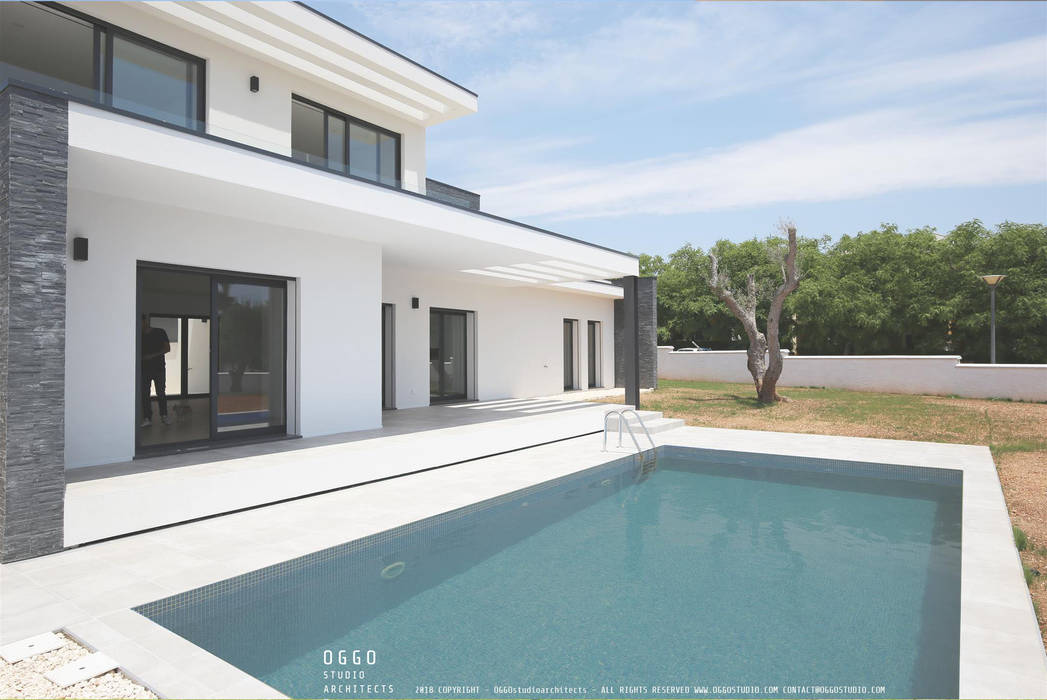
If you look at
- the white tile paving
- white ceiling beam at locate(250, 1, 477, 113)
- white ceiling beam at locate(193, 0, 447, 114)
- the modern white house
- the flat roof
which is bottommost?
the white tile paving

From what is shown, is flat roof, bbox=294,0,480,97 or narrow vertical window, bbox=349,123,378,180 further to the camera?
narrow vertical window, bbox=349,123,378,180

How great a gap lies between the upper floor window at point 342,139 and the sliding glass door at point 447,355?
4.26 metres

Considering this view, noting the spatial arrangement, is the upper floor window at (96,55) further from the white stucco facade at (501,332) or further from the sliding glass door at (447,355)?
the sliding glass door at (447,355)

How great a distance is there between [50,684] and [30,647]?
0.56m

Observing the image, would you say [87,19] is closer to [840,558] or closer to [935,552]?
[840,558]

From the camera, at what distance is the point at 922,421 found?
46.7 ft

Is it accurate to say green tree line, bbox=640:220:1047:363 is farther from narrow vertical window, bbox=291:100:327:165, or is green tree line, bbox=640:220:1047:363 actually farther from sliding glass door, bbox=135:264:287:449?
sliding glass door, bbox=135:264:287:449

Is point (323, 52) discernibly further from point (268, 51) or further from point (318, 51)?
point (268, 51)

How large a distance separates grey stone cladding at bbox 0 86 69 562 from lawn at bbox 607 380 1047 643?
26.1ft

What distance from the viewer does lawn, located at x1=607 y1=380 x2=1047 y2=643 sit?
276 inches

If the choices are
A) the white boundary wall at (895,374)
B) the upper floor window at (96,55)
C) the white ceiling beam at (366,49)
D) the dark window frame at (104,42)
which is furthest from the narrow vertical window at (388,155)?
the white boundary wall at (895,374)

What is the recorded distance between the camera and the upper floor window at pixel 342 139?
1044 cm

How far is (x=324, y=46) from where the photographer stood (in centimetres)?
965

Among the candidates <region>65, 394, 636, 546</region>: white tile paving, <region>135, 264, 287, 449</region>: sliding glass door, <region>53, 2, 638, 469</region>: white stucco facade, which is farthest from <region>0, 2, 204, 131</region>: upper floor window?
<region>65, 394, 636, 546</region>: white tile paving
